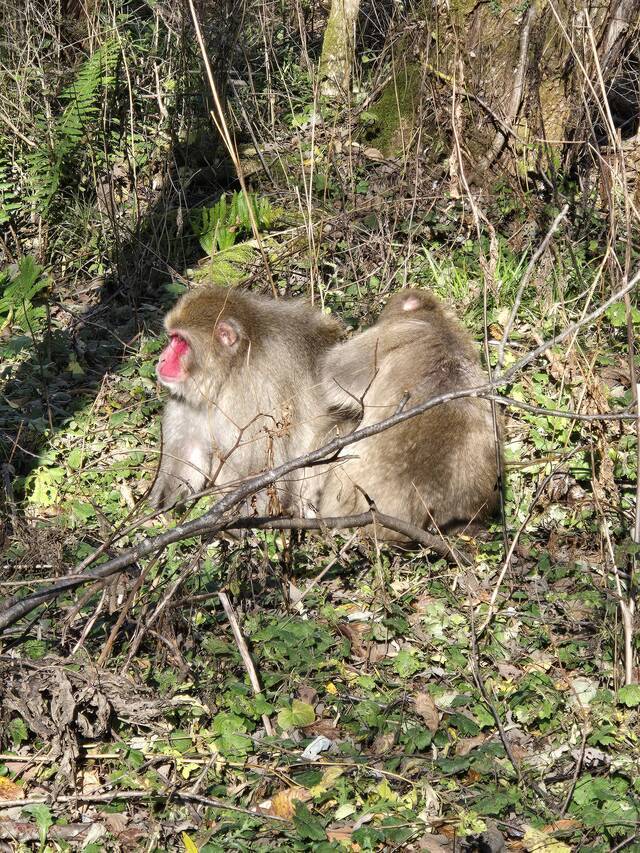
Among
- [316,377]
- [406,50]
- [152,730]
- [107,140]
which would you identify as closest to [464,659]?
[152,730]

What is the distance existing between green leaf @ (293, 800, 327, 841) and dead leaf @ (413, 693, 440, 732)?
549mm

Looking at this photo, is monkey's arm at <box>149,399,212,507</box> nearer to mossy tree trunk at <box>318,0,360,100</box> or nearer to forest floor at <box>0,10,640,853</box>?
forest floor at <box>0,10,640,853</box>

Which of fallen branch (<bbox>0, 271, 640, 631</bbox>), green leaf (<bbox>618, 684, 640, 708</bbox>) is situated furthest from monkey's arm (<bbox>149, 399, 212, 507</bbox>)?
green leaf (<bbox>618, 684, 640, 708</bbox>)

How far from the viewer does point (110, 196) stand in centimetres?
638

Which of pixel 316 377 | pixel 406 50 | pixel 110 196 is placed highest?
pixel 406 50

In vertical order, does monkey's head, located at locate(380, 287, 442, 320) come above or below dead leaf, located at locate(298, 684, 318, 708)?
above

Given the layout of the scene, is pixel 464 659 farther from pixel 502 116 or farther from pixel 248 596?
pixel 502 116

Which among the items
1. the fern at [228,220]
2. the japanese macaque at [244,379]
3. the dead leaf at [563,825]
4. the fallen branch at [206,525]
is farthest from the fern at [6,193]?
the dead leaf at [563,825]

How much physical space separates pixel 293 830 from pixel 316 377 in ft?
7.87

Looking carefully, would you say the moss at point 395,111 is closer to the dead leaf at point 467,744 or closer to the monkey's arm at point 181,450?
the monkey's arm at point 181,450

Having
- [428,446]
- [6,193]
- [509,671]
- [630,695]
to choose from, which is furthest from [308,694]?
[6,193]

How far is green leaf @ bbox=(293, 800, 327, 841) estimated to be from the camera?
280cm

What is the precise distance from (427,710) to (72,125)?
15.4 ft

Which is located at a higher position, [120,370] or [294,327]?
[294,327]
